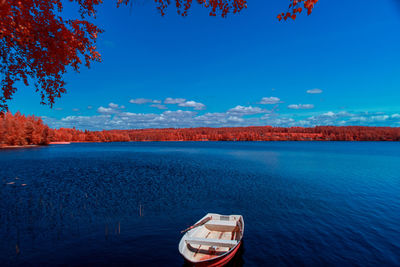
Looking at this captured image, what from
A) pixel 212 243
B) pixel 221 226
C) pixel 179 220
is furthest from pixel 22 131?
pixel 212 243

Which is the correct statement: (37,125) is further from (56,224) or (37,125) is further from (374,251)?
(374,251)

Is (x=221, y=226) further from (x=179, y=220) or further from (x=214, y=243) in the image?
(x=179, y=220)

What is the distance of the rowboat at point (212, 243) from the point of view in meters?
10.2

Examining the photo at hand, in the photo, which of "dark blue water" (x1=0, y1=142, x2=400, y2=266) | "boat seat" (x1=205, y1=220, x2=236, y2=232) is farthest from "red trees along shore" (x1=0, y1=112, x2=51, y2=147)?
"boat seat" (x1=205, y1=220, x2=236, y2=232)

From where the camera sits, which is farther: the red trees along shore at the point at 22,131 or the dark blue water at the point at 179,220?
the red trees along shore at the point at 22,131

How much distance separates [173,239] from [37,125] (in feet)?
549

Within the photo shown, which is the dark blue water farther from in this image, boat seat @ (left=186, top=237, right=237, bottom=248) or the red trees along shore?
the red trees along shore

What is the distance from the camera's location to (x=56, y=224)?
16.8 meters

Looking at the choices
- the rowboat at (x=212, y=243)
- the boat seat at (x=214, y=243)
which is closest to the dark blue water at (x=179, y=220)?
the rowboat at (x=212, y=243)

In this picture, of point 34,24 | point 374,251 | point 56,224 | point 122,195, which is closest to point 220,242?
point 374,251

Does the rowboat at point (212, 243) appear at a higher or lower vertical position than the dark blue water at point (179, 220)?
higher

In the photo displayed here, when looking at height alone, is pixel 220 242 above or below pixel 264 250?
above

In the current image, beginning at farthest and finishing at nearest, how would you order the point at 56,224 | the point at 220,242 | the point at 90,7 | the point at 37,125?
1. the point at 37,125
2. the point at 56,224
3. the point at 220,242
4. the point at 90,7

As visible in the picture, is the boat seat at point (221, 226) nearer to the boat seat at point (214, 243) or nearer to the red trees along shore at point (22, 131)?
the boat seat at point (214, 243)
